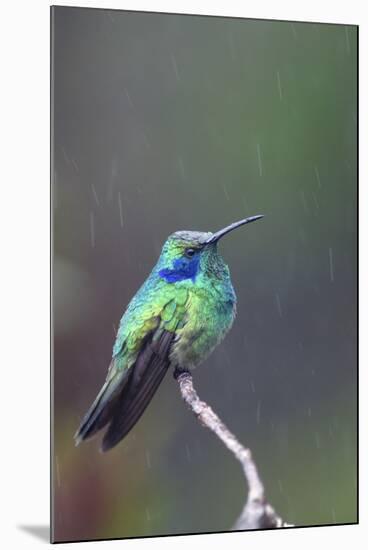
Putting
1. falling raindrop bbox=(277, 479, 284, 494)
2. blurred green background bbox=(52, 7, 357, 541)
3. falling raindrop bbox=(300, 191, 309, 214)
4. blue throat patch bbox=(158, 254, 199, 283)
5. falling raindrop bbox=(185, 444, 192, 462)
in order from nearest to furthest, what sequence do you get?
blurred green background bbox=(52, 7, 357, 541) < blue throat patch bbox=(158, 254, 199, 283) < falling raindrop bbox=(185, 444, 192, 462) < falling raindrop bbox=(277, 479, 284, 494) < falling raindrop bbox=(300, 191, 309, 214)

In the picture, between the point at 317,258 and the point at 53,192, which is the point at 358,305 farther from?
the point at 53,192

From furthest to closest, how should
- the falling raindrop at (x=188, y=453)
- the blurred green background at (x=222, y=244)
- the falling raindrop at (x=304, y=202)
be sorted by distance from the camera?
the falling raindrop at (x=304, y=202)
the falling raindrop at (x=188, y=453)
the blurred green background at (x=222, y=244)

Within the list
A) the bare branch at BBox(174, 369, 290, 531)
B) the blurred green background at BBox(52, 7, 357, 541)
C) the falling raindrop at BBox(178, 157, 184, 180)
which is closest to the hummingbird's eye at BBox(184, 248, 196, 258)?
the blurred green background at BBox(52, 7, 357, 541)

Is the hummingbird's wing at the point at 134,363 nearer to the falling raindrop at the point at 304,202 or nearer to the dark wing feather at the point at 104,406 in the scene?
the dark wing feather at the point at 104,406

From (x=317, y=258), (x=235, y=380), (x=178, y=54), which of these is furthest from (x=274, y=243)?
(x=178, y=54)

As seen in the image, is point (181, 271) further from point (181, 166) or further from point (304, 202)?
point (304, 202)

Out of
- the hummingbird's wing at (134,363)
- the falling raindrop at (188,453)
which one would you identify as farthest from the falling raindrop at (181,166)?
the falling raindrop at (188,453)

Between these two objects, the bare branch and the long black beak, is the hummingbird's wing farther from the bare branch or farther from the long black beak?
the long black beak
